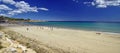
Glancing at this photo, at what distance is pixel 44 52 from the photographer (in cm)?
855

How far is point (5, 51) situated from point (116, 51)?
7981 mm

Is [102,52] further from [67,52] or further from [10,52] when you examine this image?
[10,52]

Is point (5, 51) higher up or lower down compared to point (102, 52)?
higher up

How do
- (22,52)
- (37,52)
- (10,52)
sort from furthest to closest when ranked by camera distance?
(37,52)
(22,52)
(10,52)

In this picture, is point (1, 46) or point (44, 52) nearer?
point (1, 46)

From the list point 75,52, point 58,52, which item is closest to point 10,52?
point 58,52

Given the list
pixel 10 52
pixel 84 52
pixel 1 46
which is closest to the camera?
pixel 10 52

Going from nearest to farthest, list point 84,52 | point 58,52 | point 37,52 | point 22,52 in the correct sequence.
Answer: point 22,52, point 37,52, point 58,52, point 84,52

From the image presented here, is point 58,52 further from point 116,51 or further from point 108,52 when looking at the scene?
point 116,51

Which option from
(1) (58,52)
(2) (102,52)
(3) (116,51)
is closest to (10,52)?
(1) (58,52)

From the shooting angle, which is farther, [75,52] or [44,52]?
[75,52]

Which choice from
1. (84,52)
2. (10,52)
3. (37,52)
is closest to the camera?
(10,52)

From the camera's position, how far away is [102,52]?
34.0ft

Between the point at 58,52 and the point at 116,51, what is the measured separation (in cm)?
449
